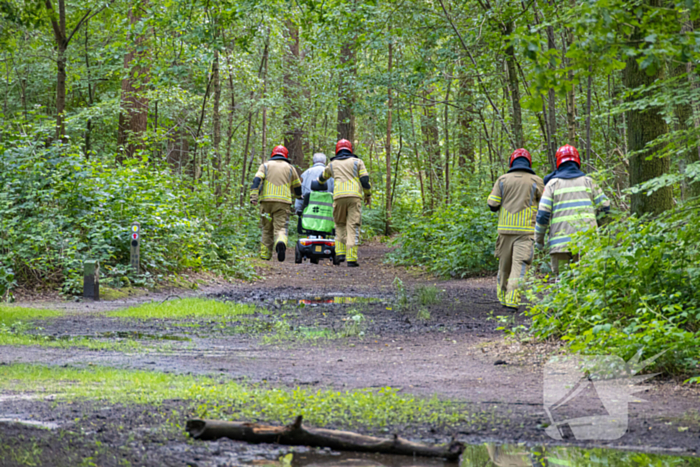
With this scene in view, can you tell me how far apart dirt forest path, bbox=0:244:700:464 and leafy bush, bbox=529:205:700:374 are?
1.12 ft

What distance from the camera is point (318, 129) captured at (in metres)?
36.9

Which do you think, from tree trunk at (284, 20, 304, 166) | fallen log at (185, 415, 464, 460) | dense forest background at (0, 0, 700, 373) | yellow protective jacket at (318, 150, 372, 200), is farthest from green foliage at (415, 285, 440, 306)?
tree trunk at (284, 20, 304, 166)

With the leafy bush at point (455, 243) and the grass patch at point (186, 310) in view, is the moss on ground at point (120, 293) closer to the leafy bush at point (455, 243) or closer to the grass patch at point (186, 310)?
the grass patch at point (186, 310)

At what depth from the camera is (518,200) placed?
36.1ft

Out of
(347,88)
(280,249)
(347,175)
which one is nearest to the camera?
(347,175)

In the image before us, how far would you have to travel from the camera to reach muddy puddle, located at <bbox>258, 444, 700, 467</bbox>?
3.79 m

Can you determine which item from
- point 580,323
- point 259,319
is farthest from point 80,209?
point 580,323

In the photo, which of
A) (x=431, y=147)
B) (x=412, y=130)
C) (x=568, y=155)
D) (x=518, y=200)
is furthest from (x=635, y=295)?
(x=431, y=147)

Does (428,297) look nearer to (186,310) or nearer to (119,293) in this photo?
(186,310)

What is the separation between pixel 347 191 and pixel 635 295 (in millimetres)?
8947

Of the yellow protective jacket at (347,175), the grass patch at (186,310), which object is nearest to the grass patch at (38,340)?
the grass patch at (186,310)

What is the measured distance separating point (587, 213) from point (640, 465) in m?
5.48

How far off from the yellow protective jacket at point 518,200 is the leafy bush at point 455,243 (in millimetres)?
6380

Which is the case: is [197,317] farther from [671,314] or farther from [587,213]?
[671,314]
